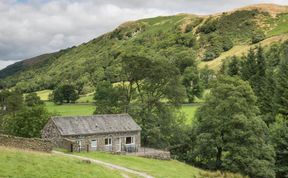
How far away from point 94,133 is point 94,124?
182cm

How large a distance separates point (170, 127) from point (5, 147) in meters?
33.6

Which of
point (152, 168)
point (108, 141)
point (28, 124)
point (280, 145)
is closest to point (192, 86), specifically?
point (28, 124)

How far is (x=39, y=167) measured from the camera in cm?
2995

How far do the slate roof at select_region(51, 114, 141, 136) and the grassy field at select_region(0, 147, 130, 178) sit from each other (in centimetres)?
1927

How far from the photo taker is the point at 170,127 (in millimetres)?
65812

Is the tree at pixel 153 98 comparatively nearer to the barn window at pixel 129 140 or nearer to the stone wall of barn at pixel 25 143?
the barn window at pixel 129 140

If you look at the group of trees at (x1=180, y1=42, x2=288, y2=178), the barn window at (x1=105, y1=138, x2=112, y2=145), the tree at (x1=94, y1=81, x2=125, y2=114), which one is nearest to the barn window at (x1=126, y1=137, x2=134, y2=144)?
the barn window at (x1=105, y1=138, x2=112, y2=145)

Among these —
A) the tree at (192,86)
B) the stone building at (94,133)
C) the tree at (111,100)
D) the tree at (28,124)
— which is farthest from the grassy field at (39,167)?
the tree at (192,86)

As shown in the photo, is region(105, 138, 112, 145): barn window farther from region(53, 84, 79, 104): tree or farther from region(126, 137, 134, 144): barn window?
region(53, 84, 79, 104): tree

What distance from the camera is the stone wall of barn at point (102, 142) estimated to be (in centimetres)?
5247

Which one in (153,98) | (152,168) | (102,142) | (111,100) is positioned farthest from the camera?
(111,100)

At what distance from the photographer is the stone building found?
54.2m

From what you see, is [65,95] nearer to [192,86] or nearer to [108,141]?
[192,86]

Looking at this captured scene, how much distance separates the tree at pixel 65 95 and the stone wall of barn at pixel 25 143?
105 metres
